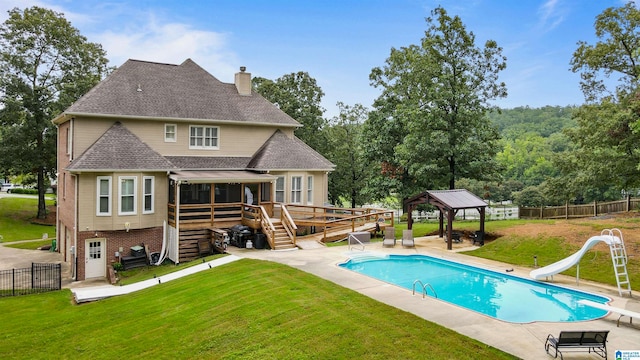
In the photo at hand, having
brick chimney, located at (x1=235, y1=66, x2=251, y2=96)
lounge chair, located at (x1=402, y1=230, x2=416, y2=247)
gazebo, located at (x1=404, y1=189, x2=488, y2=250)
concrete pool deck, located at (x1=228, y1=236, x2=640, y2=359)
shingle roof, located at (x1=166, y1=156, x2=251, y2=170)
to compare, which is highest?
brick chimney, located at (x1=235, y1=66, x2=251, y2=96)

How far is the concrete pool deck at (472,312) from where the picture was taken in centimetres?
1005

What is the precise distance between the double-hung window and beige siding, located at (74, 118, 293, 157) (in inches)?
102

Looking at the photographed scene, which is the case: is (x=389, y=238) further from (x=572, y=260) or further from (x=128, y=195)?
(x=128, y=195)

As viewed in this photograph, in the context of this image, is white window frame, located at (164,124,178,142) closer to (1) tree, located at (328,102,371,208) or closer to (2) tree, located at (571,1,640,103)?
(1) tree, located at (328,102,371,208)

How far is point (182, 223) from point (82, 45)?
2624cm

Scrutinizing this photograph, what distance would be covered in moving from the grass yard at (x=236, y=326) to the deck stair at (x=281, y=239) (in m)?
5.33

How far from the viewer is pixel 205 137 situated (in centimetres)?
2609

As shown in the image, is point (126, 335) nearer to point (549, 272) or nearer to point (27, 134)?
point (549, 272)

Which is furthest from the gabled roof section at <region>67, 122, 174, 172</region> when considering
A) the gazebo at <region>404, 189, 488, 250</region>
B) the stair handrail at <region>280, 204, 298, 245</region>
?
the gazebo at <region>404, 189, 488, 250</region>

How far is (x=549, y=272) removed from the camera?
15.8m

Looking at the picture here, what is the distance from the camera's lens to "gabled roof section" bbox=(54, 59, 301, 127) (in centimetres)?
2327

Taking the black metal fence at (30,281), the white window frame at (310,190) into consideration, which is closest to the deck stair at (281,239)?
the white window frame at (310,190)

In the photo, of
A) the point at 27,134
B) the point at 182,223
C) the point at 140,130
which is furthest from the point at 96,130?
the point at 27,134

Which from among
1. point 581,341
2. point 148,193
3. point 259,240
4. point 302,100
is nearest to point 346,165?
point 302,100
